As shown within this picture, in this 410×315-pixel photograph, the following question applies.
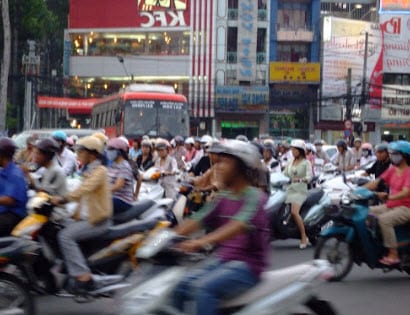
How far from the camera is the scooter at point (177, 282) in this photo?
14.3 ft

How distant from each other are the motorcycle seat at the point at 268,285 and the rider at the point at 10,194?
107 inches

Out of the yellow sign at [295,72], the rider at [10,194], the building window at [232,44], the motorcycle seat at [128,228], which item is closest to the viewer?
the rider at [10,194]

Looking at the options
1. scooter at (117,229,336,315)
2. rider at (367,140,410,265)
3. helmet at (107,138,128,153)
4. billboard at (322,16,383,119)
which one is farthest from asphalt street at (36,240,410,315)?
billboard at (322,16,383,119)

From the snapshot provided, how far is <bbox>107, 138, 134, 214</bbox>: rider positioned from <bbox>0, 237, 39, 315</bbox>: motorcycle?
1.90 metres

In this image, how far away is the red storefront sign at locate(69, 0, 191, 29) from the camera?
162 feet

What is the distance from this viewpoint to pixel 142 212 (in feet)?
25.0

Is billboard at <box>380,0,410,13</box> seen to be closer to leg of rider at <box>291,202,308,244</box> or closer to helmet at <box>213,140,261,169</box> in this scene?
leg of rider at <box>291,202,308,244</box>

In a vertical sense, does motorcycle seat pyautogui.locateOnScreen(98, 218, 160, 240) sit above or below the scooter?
below

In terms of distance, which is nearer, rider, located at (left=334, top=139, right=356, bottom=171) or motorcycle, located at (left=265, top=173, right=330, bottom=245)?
motorcycle, located at (left=265, top=173, right=330, bottom=245)

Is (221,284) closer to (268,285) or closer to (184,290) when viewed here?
(184,290)

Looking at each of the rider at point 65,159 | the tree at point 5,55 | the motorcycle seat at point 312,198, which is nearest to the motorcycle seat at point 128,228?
the motorcycle seat at point 312,198

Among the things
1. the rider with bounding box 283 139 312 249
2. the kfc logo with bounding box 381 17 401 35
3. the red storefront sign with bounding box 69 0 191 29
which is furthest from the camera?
the kfc logo with bounding box 381 17 401 35

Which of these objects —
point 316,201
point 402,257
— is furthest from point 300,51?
point 402,257

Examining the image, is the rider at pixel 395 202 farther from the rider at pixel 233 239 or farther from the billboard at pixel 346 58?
the billboard at pixel 346 58
